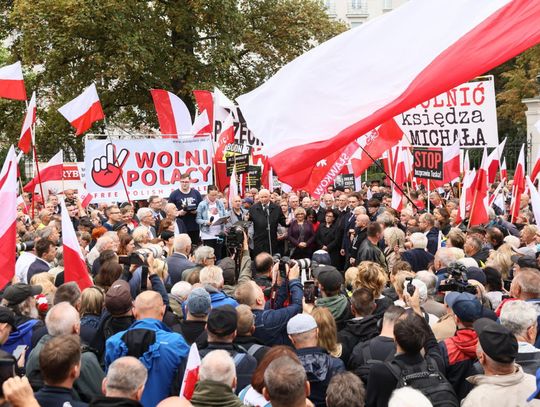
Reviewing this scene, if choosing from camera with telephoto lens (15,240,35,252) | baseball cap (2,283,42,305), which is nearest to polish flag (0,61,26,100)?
camera with telephoto lens (15,240,35,252)

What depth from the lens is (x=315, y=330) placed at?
5012mm

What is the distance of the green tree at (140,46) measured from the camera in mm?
28391

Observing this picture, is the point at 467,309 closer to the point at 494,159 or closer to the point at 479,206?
the point at 479,206

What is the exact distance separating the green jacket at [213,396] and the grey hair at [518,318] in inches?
72.9

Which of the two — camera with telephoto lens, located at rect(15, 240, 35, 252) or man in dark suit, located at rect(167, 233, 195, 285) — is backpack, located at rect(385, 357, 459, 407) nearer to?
man in dark suit, located at rect(167, 233, 195, 285)

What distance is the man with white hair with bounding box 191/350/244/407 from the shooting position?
13.8 feet

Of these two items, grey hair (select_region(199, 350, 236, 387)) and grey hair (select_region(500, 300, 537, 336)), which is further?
grey hair (select_region(500, 300, 537, 336))

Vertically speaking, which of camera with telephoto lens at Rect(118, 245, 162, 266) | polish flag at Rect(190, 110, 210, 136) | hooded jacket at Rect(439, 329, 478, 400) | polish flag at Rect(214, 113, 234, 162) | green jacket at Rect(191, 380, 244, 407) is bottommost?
hooded jacket at Rect(439, 329, 478, 400)

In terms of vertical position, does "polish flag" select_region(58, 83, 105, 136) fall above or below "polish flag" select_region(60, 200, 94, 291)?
above

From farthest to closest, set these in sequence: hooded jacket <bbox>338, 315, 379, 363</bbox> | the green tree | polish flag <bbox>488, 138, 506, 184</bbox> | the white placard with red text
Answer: the green tree → polish flag <bbox>488, 138, 506, 184</bbox> → the white placard with red text → hooded jacket <bbox>338, 315, 379, 363</bbox>

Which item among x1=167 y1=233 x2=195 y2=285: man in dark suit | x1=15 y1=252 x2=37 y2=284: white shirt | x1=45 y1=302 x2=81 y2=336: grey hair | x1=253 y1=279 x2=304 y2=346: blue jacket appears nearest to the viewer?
x1=45 y1=302 x2=81 y2=336: grey hair

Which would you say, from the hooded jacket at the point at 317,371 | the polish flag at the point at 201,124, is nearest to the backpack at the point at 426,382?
the hooded jacket at the point at 317,371

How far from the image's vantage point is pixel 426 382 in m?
4.47

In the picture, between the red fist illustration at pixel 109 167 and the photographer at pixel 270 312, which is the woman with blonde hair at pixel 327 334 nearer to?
the photographer at pixel 270 312
